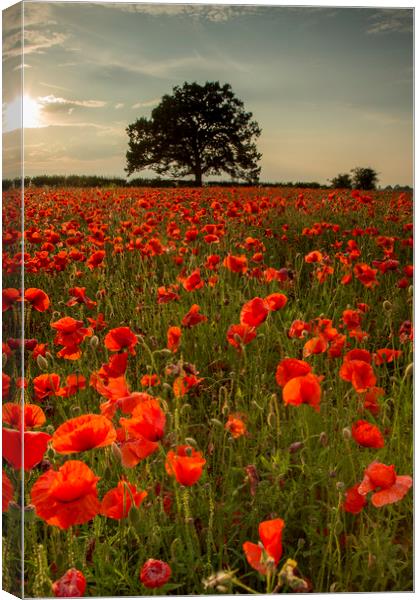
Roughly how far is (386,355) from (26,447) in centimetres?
100

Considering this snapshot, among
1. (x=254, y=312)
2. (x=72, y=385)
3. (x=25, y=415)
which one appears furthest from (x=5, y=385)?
(x=254, y=312)

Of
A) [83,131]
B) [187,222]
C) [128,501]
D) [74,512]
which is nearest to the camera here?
[74,512]

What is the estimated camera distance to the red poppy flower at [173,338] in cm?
214

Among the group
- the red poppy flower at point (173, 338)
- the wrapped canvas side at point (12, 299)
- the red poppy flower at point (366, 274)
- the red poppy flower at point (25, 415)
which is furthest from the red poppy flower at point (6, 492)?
the red poppy flower at point (366, 274)

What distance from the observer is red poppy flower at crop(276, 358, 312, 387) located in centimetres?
199

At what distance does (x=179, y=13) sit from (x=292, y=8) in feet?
1.01

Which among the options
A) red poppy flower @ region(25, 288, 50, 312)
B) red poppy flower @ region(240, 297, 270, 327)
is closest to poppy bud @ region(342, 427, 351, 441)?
red poppy flower @ region(240, 297, 270, 327)

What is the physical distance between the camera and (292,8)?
217 centimetres

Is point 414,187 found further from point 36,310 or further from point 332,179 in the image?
point 36,310

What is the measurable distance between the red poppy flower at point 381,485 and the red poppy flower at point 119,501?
586mm

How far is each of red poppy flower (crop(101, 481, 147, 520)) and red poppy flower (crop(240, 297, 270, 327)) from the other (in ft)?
1.89

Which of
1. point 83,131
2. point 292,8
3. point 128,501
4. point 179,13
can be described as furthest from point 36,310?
point 292,8

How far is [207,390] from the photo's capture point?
85.4 inches

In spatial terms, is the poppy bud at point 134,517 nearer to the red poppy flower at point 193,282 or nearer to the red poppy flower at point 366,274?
the red poppy flower at point 193,282
